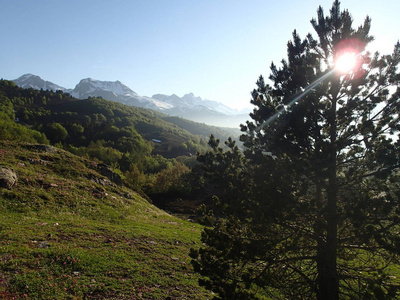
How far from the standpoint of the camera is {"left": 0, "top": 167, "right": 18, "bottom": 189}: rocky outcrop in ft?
66.0

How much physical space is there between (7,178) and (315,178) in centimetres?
2524

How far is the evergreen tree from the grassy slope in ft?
14.8

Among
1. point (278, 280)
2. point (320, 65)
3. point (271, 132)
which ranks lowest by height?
point (278, 280)

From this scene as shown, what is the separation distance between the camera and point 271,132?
382 inches

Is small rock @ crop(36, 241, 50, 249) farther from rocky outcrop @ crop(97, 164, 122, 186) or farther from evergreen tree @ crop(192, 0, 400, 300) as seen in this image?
rocky outcrop @ crop(97, 164, 122, 186)

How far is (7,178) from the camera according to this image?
20578 mm

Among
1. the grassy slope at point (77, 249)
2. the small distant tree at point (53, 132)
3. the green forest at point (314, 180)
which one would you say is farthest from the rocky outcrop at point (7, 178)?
the small distant tree at point (53, 132)

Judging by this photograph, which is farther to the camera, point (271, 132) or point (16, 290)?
point (271, 132)

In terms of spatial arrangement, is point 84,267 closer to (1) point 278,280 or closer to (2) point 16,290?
(2) point 16,290

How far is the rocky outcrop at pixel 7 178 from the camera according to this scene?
2011cm

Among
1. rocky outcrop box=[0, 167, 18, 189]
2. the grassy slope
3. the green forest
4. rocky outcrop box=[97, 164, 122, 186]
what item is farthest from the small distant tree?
the green forest

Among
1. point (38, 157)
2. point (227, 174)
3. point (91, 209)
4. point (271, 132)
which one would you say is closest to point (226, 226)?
point (227, 174)

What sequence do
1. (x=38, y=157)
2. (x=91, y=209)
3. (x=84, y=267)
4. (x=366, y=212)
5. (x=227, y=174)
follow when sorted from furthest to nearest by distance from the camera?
(x=38, y=157) < (x=91, y=209) < (x=84, y=267) < (x=227, y=174) < (x=366, y=212)

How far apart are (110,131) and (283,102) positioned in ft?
590
